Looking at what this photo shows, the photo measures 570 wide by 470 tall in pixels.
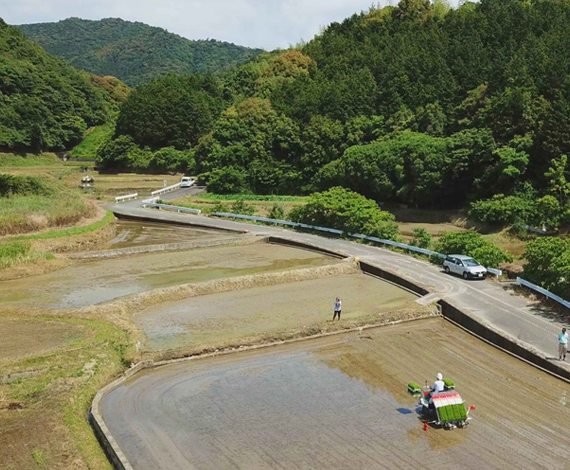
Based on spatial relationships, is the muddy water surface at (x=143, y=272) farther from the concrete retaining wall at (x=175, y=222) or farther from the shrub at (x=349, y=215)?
the concrete retaining wall at (x=175, y=222)

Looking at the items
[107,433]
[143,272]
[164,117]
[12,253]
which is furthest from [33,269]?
[164,117]

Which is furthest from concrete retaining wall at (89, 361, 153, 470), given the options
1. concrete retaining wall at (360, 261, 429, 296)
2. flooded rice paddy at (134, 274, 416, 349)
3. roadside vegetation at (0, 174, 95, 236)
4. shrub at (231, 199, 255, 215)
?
shrub at (231, 199, 255, 215)

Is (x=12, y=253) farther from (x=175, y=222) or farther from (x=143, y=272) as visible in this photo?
(x=175, y=222)

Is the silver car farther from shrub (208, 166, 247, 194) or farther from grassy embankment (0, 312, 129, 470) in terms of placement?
shrub (208, 166, 247, 194)

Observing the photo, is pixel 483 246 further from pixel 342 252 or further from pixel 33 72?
pixel 33 72

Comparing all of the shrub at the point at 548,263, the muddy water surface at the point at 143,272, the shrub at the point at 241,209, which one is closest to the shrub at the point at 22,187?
the shrub at the point at 241,209

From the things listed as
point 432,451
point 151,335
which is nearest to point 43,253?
point 151,335
